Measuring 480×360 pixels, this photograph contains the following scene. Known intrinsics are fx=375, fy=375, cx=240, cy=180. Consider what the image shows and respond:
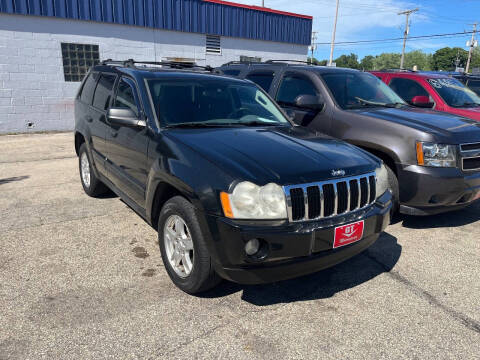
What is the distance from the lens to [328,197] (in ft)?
8.70

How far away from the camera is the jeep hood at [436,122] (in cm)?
417

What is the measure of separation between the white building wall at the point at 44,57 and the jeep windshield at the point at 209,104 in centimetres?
945

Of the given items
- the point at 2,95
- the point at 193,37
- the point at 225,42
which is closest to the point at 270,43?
the point at 225,42

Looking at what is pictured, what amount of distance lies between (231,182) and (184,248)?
77cm

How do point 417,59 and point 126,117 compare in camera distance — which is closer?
point 126,117

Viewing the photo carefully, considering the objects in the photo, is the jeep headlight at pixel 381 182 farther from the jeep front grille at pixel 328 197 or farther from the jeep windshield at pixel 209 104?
the jeep windshield at pixel 209 104

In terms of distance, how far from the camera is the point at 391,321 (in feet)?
8.91

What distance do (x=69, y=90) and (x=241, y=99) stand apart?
31.6ft

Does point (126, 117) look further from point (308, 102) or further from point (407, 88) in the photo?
point (407, 88)

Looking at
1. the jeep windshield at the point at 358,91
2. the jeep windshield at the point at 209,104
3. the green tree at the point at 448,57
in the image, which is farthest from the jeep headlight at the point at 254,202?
the green tree at the point at 448,57

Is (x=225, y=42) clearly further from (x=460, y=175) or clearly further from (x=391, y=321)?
(x=391, y=321)

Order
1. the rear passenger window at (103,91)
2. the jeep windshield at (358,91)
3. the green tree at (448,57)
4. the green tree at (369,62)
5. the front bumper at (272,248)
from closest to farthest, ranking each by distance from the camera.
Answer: the front bumper at (272,248), the rear passenger window at (103,91), the jeep windshield at (358,91), the green tree at (448,57), the green tree at (369,62)

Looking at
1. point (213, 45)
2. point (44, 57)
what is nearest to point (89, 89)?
point (44, 57)

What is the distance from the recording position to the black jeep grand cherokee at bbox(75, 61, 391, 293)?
2453 mm
